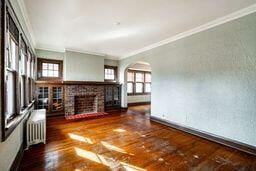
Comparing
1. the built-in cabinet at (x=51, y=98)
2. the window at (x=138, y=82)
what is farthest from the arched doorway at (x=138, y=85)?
the built-in cabinet at (x=51, y=98)

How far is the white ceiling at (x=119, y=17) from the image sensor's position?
7.93 feet

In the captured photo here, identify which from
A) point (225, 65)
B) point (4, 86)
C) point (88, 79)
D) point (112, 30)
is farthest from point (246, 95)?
point (88, 79)

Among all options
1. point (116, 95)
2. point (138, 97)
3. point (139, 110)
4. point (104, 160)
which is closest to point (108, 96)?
point (116, 95)

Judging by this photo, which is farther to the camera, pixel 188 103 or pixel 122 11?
pixel 188 103

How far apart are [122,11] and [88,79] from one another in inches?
148

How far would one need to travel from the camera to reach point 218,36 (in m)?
3.05

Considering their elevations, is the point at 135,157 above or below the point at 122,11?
below

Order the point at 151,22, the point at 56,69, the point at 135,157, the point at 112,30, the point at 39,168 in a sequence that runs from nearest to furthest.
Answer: the point at 39,168, the point at 135,157, the point at 151,22, the point at 112,30, the point at 56,69

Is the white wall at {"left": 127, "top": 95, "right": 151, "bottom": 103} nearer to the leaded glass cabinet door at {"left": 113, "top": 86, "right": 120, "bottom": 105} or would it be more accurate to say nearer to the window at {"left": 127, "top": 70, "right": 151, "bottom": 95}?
the window at {"left": 127, "top": 70, "right": 151, "bottom": 95}

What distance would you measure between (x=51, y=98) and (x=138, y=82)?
5.00m

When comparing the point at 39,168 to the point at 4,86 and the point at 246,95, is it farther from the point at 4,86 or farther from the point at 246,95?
the point at 246,95

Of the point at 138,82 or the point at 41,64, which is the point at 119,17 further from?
the point at 138,82

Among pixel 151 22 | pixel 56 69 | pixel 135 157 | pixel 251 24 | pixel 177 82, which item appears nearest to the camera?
pixel 135 157

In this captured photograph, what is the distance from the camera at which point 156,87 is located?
4.71 metres
